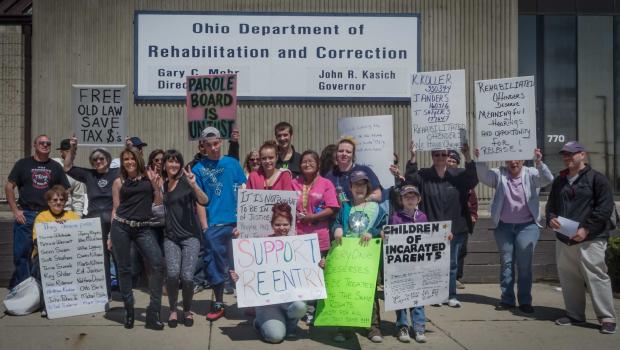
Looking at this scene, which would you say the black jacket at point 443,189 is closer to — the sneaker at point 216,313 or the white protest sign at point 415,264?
the white protest sign at point 415,264

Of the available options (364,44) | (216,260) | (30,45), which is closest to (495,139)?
(216,260)

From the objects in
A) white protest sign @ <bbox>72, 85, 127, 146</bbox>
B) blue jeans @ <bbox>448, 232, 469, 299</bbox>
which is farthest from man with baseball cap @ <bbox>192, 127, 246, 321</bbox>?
blue jeans @ <bbox>448, 232, 469, 299</bbox>

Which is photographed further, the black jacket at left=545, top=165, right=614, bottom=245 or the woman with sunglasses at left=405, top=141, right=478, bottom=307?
the woman with sunglasses at left=405, top=141, right=478, bottom=307

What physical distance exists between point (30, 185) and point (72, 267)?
121 centimetres

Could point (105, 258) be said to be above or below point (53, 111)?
below

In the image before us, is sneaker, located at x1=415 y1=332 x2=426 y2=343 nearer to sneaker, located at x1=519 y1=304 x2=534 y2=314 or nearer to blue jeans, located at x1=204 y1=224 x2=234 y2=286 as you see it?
sneaker, located at x1=519 y1=304 x2=534 y2=314

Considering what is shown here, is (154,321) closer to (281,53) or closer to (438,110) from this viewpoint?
(438,110)

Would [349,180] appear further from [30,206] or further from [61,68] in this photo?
[61,68]

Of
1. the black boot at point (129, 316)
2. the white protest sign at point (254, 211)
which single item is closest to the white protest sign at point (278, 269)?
the white protest sign at point (254, 211)

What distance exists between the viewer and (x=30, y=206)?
328 inches

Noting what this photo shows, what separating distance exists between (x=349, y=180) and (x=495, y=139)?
6.43 ft

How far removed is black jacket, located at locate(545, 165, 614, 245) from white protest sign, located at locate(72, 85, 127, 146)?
536 centimetres

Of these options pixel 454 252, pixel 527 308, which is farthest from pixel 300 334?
pixel 527 308

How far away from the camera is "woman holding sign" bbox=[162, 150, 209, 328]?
7.20 metres
